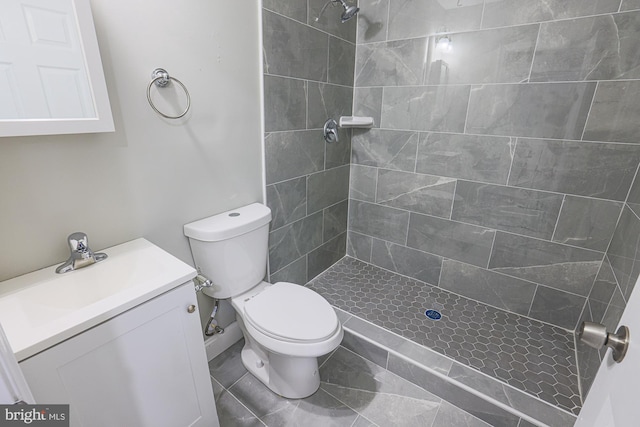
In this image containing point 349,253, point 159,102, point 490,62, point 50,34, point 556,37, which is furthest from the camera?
point 349,253

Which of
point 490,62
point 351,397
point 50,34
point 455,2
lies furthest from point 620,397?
point 455,2

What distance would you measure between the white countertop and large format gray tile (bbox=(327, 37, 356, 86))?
1.51 meters

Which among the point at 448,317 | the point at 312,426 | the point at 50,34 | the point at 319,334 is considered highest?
the point at 50,34

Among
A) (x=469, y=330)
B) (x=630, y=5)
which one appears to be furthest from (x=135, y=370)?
(x=630, y=5)

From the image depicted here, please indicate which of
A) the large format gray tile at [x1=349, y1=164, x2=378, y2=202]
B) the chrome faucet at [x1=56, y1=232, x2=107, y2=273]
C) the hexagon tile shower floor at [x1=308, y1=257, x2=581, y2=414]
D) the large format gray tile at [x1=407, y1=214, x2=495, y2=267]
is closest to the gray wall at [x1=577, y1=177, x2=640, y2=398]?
the hexagon tile shower floor at [x1=308, y1=257, x2=581, y2=414]

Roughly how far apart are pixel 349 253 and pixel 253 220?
1320mm

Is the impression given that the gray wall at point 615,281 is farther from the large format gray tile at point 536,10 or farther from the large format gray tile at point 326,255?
the large format gray tile at point 326,255

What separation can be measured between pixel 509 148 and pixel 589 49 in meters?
0.54

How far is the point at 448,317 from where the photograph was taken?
188cm


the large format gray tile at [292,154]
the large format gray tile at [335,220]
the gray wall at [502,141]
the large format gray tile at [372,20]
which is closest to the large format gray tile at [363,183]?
the gray wall at [502,141]

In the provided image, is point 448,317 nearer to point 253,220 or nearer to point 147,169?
point 253,220

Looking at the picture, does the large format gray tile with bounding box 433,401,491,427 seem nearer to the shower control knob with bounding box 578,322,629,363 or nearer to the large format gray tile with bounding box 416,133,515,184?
the shower control knob with bounding box 578,322,629,363

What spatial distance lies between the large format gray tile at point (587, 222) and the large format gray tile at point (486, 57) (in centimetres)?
73

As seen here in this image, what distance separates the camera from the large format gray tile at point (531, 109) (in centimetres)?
151
